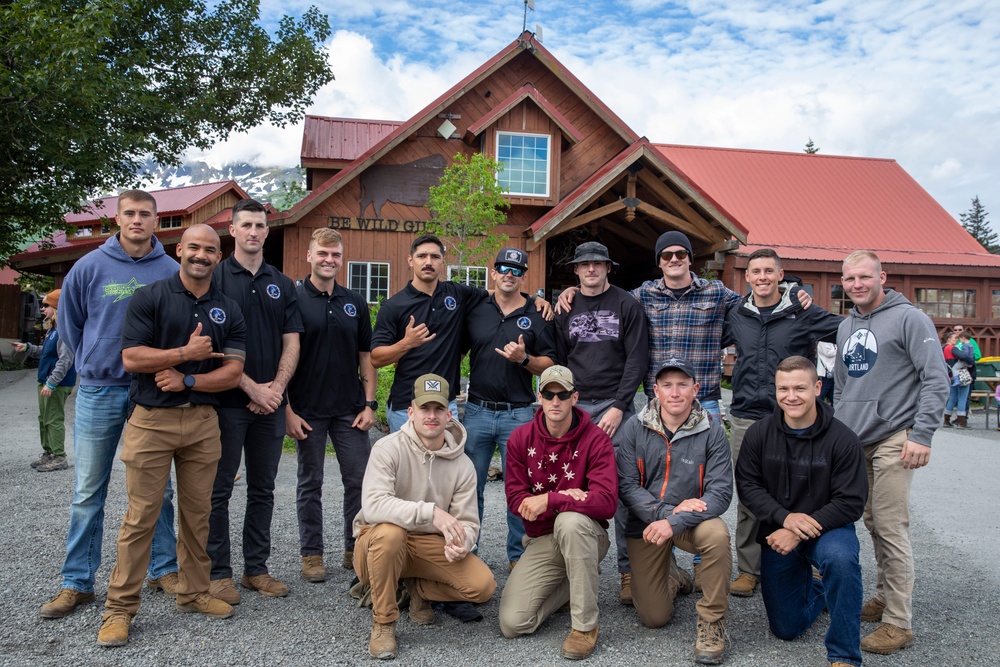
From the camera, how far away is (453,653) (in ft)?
12.6

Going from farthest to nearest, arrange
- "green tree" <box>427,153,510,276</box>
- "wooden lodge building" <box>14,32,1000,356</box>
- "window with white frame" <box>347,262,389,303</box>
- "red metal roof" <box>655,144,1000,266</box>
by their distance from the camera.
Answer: "red metal roof" <box>655,144,1000,266</box> < "window with white frame" <box>347,262,389,303</box> < "wooden lodge building" <box>14,32,1000,356</box> < "green tree" <box>427,153,510,276</box>

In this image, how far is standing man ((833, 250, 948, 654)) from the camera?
4.04 metres

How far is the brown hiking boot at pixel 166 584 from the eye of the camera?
434 cm

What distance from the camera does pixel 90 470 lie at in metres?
4.09

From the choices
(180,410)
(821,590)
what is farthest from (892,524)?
(180,410)

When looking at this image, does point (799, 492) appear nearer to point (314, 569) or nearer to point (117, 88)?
point (314, 569)

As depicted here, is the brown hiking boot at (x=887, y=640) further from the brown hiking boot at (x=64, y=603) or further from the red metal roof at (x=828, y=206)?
the red metal roof at (x=828, y=206)

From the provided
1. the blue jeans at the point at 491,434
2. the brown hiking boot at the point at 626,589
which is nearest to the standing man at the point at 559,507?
the brown hiking boot at the point at 626,589

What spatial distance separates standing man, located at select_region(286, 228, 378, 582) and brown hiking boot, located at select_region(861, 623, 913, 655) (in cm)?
307

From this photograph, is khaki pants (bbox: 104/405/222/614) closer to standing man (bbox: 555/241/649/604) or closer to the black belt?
the black belt

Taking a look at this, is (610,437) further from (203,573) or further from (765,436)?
(203,573)

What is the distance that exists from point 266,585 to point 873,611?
3.58m

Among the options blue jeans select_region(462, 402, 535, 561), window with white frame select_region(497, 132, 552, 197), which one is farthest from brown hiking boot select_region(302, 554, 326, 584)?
window with white frame select_region(497, 132, 552, 197)

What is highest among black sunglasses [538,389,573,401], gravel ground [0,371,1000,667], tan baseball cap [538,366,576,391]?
tan baseball cap [538,366,576,391]
